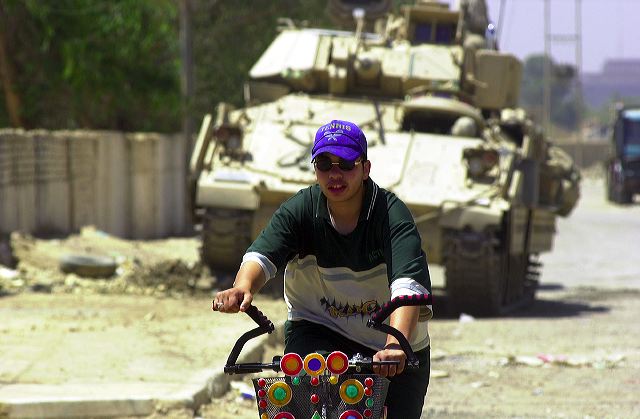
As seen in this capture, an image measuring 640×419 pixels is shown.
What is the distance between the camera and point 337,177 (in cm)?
440

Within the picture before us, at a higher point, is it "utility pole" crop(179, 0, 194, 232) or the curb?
the curb

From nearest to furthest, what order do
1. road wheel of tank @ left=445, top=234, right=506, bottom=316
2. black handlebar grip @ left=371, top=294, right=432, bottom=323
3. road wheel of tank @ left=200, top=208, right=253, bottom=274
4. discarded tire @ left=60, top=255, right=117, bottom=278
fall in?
black handlebar grip @ left=371, top=294, right=432, bottom=323 < road wheel of tank @ left=445, top=234, right=506, bottom=316 < road wheel of tank @ left=200, top=208, right=253, bottom=274 < discarded tire @ left=60, top=255, right=117, bottom=278

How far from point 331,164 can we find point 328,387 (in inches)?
29.5

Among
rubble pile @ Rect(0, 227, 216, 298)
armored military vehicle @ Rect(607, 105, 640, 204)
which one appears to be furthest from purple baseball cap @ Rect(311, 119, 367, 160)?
armored military vehicle @ Rect(607, 105, 640, 204)

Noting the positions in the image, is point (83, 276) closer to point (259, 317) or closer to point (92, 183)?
point (92, 183)

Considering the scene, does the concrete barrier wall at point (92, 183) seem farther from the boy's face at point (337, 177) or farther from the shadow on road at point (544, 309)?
the boy's face at point (337, 177)

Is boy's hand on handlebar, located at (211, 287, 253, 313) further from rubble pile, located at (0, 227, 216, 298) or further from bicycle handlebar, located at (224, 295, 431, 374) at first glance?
rubble pile, located at (0, 227, 216, 298)

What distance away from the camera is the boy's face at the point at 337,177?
4379 millimetres

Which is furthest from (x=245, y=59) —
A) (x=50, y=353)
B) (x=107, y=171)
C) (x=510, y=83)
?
(x=50, y=353)

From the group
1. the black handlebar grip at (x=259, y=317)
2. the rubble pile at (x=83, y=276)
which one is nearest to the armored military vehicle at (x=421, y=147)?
the rubble pile at (x=83, y=276)

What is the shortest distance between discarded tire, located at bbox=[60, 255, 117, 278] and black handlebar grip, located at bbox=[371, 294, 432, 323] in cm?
1102

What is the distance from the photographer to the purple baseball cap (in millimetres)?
4336

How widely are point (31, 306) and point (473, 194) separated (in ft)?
13.1

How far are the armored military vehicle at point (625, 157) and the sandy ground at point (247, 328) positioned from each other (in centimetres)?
2268
